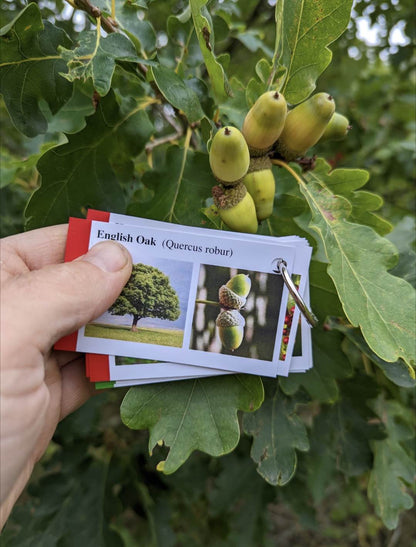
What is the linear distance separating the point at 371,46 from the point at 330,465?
229 cm

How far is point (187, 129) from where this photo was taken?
1216 mm

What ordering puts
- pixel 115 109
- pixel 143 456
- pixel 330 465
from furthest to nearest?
pixel 143 456
pixel 330 465
pixel 115 109

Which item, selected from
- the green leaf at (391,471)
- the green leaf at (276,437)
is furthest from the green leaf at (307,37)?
the green leaf at (391,471)

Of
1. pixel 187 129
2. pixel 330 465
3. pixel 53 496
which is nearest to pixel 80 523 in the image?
pixel 53 496

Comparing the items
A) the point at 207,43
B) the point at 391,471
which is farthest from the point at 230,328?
the point at 391,471

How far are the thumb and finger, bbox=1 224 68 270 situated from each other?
144 millimetres

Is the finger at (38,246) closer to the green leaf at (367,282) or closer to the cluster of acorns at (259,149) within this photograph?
the cluster of acorns at (259,149)

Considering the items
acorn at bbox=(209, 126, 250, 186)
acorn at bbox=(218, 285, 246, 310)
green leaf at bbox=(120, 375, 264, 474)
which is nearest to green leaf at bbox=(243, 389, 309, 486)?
green leaf at bbox=(120, 375, 264, 474)

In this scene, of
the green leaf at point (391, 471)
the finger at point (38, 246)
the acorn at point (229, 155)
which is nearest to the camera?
the acorn at point (229, 155)

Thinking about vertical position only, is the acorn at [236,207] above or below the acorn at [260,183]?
below

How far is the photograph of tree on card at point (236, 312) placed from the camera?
93cm

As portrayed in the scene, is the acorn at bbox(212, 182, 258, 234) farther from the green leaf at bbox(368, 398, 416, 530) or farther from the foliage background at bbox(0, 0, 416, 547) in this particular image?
the green leaf at bbox(368, 398, 416, 530)

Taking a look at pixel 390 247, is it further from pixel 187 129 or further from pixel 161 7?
pixel 161 7

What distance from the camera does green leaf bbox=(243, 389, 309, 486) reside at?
1.05 meters
